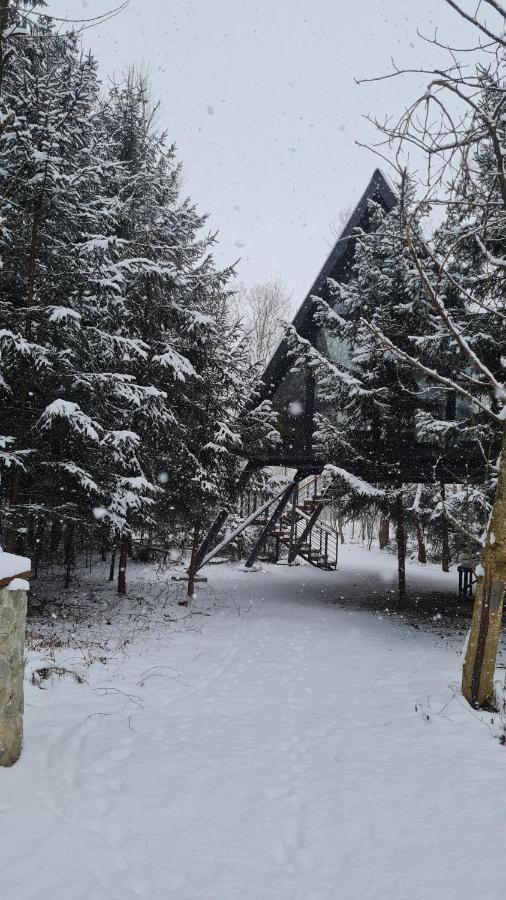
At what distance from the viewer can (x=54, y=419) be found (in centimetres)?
830

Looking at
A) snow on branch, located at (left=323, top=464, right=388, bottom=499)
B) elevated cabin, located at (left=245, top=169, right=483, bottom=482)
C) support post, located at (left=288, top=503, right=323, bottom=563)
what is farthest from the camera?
support post, located at (left=288, top=503, right=323, bottom=563)

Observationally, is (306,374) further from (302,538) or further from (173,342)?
(302,538)

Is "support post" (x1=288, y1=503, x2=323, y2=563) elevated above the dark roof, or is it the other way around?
the dark roof

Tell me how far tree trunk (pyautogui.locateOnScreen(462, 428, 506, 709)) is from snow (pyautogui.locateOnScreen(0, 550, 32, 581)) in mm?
4340

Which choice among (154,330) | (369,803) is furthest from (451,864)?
(154,330)

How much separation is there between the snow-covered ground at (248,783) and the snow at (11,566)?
4.59 feet

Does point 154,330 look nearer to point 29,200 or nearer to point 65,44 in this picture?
point 29,200

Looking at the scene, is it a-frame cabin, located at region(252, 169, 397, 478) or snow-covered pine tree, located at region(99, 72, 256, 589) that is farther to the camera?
a-frame cabin, located at region(252, 169, 397, 478)

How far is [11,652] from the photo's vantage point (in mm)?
3557

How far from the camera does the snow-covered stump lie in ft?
11.5

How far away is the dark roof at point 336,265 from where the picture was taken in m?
12.8

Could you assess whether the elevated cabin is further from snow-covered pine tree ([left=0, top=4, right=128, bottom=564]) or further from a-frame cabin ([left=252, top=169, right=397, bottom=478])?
snow-covered pine tree ([left=0, top=4, right=128, bottom=564])

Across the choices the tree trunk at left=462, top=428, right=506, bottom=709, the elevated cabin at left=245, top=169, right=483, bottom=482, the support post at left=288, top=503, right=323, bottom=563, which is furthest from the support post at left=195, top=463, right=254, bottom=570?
the tree trunk at left=462, top=428, right=506, bottom=709

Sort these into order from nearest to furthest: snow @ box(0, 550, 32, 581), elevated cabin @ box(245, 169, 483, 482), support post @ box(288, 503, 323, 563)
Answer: snow @ box(0, 550, 32, 581)
elevated cabin @ box(245, 169, 483, 482)
support post @ box(288, 503, 323, 563)
